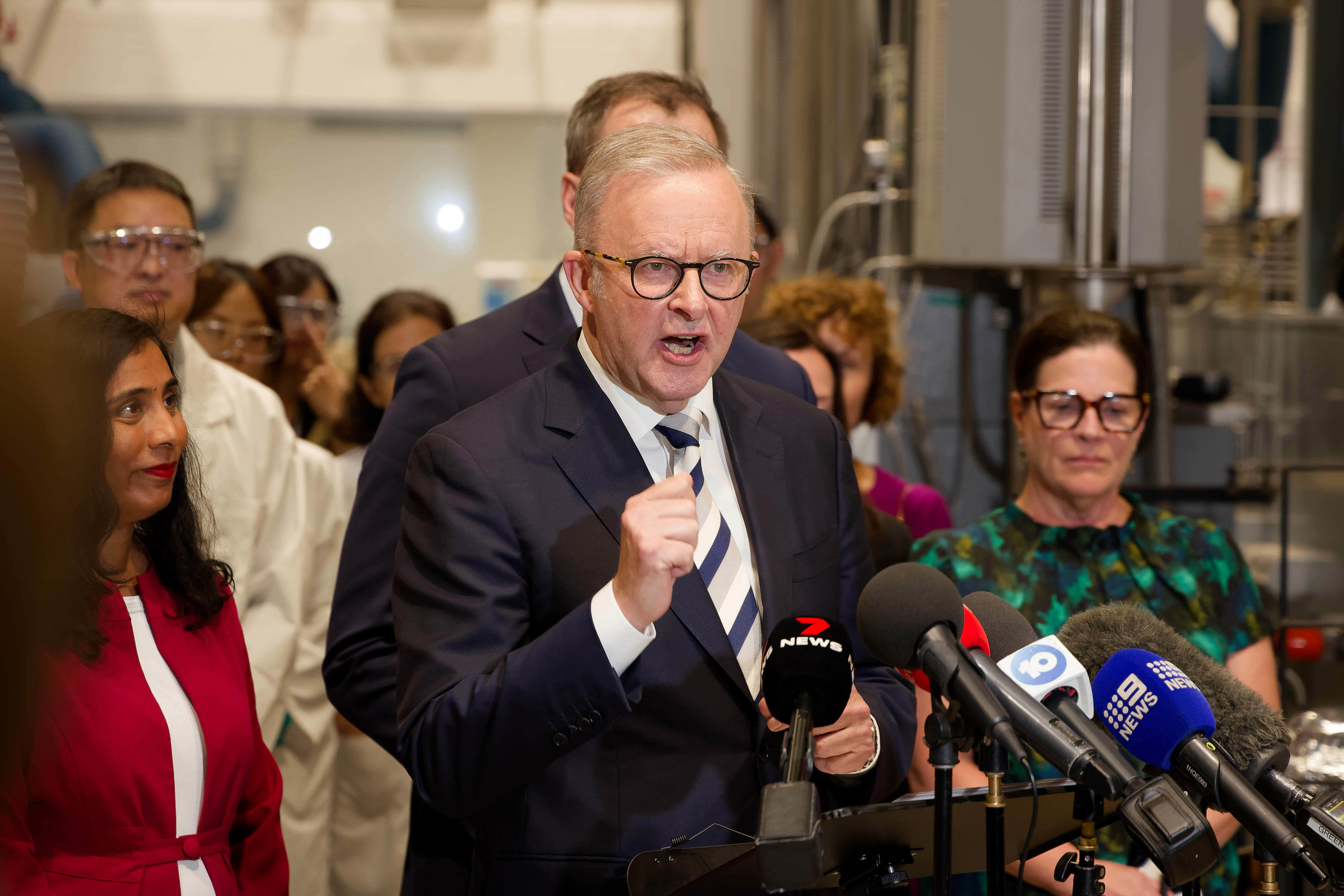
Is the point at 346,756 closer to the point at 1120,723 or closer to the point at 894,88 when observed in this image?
the point at 1120,723

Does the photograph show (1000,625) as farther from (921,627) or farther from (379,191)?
(379,191)

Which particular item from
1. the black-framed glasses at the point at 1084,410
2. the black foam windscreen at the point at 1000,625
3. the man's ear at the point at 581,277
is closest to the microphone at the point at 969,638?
the black foam windscreen at the point at 1000,625

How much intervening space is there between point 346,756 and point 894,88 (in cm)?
275

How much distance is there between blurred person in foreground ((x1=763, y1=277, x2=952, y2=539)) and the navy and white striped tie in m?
1.51

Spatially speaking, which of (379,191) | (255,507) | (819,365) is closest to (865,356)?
(819,365)

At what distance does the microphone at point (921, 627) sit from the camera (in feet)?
3.76

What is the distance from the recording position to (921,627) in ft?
3.88

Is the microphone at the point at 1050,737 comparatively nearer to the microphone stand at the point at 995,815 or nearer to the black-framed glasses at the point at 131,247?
the microphone stand at the point at 995,815

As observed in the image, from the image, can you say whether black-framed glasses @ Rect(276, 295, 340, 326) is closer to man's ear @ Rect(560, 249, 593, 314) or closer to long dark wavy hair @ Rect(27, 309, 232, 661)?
long dark wavy hair @ Rect(27, 309, 232, 661)

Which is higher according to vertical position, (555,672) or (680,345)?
(680,345)

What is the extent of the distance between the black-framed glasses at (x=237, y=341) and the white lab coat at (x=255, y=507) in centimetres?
42

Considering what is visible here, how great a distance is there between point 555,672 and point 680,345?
1.33 feet

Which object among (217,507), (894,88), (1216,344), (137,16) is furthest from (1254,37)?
(137,16)

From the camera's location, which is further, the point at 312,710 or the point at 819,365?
the point at 312,710
